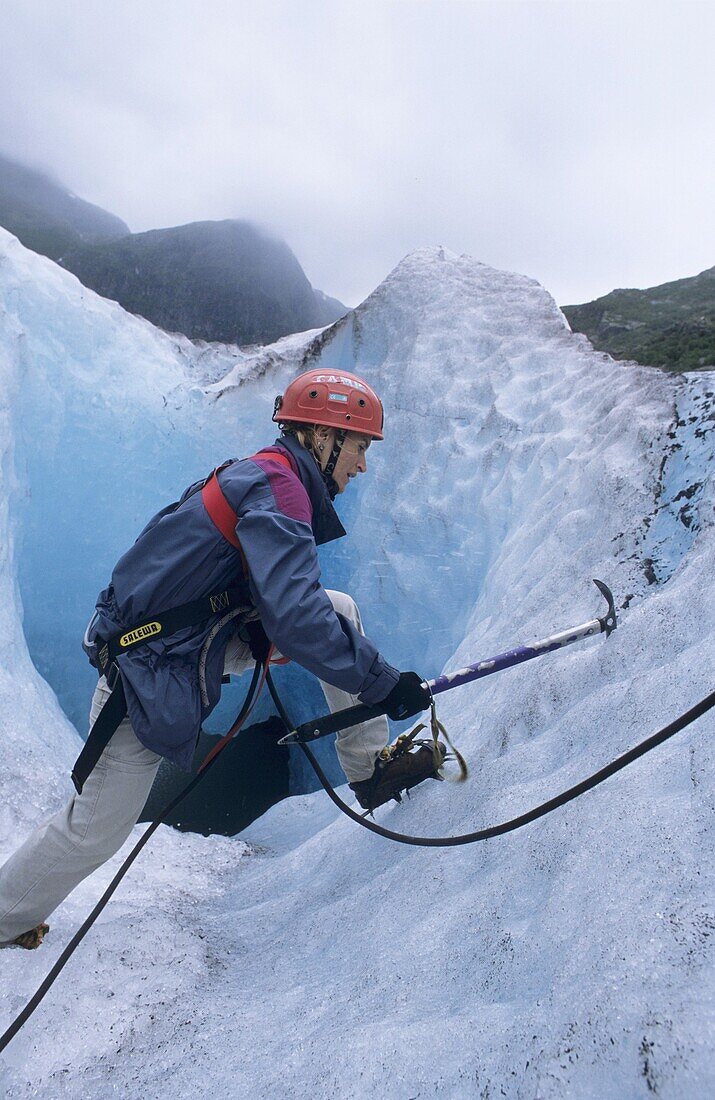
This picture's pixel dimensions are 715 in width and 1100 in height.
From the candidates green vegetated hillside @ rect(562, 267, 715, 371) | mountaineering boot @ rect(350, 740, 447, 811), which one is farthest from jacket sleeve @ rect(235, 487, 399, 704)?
green vegetated hillside @ rect(562, 267, 715, 371)

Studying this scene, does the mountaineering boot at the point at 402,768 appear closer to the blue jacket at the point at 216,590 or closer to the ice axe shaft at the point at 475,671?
the ice axe shaft at the point at 475,671

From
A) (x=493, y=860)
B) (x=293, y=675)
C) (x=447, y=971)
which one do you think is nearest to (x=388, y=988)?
(x=447, y=971)

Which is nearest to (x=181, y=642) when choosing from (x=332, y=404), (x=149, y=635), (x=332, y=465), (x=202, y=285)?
(x=149, y=635)

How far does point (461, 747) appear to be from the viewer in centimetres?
262

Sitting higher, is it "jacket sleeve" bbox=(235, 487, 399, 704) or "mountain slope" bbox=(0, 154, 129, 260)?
"mountain slope" bbox=(0, 154, 129, 260)

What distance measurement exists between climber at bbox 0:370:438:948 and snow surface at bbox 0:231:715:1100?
0.39 metres

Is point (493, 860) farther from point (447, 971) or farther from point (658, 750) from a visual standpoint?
point (658, 750)

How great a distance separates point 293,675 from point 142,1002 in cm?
430

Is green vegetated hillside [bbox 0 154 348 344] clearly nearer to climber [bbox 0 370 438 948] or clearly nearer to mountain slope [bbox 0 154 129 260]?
mountain slope [bbox 0 154 129 260]

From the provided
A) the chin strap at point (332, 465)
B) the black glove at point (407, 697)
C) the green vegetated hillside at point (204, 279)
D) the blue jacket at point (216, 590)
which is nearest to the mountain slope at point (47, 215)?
the green vegetated hillside at point (204, 279)

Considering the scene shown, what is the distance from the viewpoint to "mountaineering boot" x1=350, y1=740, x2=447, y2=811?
229 cm

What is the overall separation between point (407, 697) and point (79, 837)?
103 cm

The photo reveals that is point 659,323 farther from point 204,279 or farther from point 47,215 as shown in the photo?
point 47,215

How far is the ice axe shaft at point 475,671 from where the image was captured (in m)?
2.13
